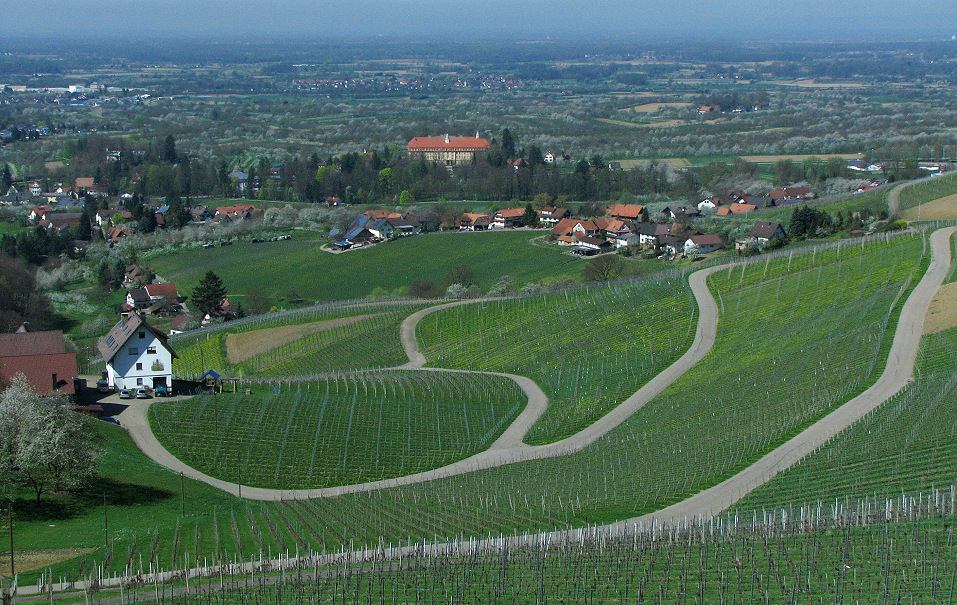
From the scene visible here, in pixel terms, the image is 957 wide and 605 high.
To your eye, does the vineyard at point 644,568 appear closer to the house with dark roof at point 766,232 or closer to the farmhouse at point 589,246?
the house with dark roof at point 766,232

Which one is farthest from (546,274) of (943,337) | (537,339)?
(943,337)

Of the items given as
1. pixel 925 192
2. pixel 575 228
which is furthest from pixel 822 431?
pixel 925 192

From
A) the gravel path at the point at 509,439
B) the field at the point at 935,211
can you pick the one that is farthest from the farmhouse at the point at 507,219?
the gravel path at the point at 509,439

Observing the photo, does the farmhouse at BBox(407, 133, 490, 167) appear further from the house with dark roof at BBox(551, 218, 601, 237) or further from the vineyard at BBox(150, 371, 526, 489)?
the vineyard at BBox(150, 371, 526, 489)

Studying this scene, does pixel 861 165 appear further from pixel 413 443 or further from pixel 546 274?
pixel 413 443

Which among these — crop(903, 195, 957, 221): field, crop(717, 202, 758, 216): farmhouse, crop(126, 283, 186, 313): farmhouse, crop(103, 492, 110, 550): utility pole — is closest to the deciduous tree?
crop(126, 283, 186, 313): farmhouse

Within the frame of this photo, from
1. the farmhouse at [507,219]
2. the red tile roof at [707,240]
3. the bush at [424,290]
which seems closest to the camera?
the bush at [424,290]
